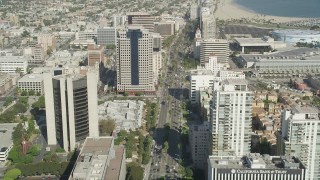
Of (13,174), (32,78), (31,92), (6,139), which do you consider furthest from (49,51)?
(13,174)

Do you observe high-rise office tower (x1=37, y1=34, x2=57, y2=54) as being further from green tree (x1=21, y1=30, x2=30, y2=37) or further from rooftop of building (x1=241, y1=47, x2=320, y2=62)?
rooftop of building (x1=241, y1=47, x2=320, y2=62)

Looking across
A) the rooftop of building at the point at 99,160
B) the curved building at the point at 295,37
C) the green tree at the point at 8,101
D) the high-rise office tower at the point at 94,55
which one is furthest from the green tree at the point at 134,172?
the curved building at the point at 295,37

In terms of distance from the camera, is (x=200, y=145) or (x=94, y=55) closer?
(x=200, y=145)

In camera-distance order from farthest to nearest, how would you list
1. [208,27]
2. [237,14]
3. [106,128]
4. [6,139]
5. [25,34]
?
[237,14] → [25,34] → [208,27] → [106,128] → [6,139]

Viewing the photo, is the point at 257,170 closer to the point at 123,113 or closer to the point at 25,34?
the point at 123,113

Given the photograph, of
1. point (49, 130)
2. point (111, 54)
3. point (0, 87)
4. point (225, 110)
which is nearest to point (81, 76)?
point (49, 130)

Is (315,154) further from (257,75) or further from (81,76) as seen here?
(257,75)
